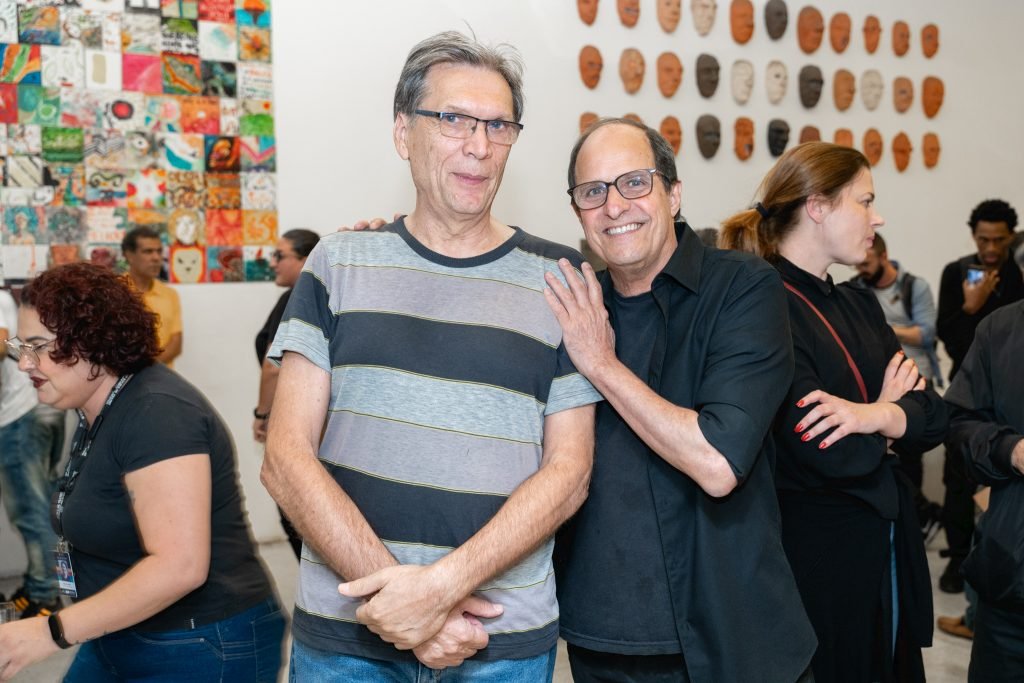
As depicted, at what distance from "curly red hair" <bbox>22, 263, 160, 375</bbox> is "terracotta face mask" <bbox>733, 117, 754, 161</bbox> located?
15.8 feet

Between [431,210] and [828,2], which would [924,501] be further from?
[431,210]

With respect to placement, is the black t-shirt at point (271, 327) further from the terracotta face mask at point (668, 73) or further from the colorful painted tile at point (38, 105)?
the terracotta face mask at point (668, 73)

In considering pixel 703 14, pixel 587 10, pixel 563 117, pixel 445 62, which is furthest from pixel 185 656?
pixel 703 14

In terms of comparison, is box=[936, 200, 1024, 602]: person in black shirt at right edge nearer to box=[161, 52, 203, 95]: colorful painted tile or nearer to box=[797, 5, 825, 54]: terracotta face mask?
box=[797, 5, 825, 54]: terracotta face mask

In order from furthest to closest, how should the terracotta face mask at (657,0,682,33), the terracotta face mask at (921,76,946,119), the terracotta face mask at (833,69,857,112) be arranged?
1. the terracotta face mask at (921,76,946,119)
2. the terracotta face mask at (833,69,857,112)
3. the terracotta face mask at (657,0,682,33)

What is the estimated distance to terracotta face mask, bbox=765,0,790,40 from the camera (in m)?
6.07

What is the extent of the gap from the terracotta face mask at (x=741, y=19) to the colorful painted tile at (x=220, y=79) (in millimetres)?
3061

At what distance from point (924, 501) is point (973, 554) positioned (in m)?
3.16

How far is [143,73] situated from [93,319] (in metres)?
3.47

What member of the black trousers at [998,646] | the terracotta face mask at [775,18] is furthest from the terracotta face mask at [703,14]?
the black trousers at [998,646]

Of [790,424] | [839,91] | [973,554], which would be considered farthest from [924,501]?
[790,424]

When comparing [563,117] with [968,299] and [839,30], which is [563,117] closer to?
[839,30]

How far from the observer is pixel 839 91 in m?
6.30

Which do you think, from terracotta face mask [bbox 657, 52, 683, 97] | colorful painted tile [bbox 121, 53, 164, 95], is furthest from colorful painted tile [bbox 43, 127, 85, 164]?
terracotta face mask [bbox 657, 52, 683, 97]
